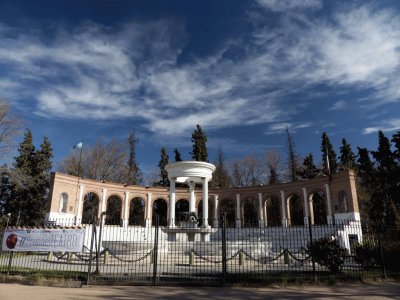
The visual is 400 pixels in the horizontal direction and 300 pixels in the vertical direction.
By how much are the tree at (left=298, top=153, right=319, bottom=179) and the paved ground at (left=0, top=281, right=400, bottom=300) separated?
40.2m

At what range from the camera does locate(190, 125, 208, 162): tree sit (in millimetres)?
47656

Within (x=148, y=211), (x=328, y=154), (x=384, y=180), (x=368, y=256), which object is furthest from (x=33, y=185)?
(x=384, y=180)

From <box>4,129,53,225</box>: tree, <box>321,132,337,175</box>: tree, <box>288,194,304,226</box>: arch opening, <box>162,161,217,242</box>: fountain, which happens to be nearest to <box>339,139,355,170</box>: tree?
<box>321,132,337,175</box>: tree

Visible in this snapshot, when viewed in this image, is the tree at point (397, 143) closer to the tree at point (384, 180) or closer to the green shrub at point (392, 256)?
the tree at point (384, 180)

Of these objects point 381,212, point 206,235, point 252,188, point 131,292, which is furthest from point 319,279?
point 381,212

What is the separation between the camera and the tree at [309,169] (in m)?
49.9

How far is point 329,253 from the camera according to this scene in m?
12.8

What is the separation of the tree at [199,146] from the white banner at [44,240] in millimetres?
34746

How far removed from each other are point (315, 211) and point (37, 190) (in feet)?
127

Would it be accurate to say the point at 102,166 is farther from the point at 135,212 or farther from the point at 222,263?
the point at 222,263

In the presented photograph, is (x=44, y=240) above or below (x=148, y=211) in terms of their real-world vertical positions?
below

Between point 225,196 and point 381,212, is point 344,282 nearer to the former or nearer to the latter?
point 225,196

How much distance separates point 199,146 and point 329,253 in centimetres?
3605

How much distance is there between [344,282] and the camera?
11.3m
